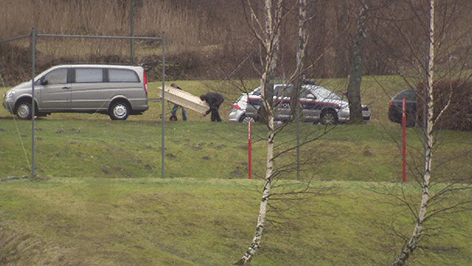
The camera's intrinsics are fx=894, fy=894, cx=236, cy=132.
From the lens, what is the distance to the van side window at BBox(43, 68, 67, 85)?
2730 centimetres

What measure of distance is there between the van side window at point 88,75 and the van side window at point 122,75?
42 centimetres

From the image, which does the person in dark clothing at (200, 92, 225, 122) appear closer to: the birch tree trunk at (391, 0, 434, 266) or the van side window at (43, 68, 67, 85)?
the van side window at (43, 68, 67, 85)

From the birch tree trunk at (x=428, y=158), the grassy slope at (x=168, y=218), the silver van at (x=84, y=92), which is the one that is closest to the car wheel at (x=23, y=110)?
the silver van at (x=84, y=92)

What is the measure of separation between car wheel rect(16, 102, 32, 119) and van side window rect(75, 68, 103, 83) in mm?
1695

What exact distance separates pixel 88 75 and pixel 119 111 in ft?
5.29

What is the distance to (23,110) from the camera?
27203 mm

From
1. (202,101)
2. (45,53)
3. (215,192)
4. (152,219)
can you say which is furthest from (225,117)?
(152,219)

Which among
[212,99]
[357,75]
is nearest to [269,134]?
[212,99]

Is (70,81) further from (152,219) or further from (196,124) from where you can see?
(152,219)

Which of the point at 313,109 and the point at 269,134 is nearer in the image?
the point at 269,134

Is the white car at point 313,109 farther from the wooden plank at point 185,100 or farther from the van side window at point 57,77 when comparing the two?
the van side window at point 57,77

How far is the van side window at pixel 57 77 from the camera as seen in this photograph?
27.3m

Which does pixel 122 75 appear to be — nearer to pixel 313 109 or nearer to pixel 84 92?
pixel 84 92

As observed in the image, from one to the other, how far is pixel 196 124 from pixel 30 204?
51.4 ft
